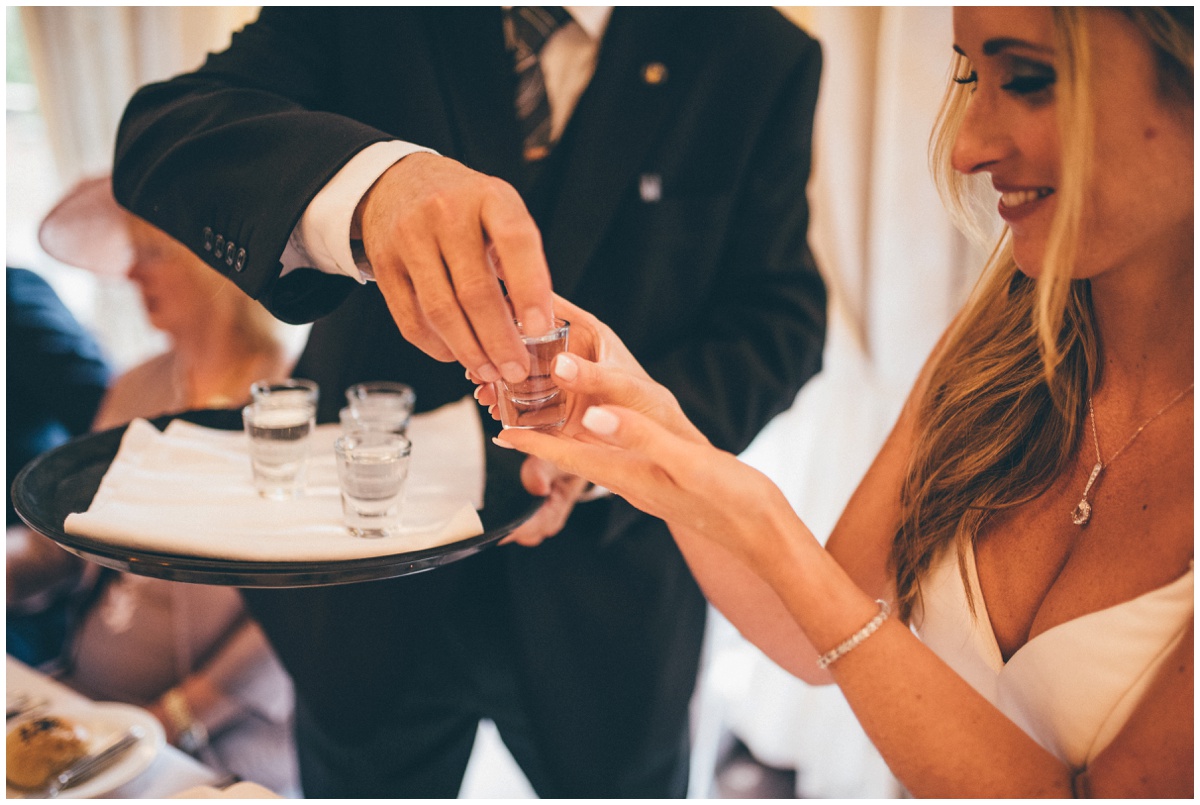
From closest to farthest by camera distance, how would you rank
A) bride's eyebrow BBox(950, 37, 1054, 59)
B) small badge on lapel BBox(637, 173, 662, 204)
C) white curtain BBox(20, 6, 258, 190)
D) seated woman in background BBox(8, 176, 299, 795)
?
bride's eyebrow BBox(950, 37, 1054, 59) → small badge on lapel BBox(637, 173, 662, 204) → seated woman in background BBox(8, 176, 299, 795) → white curtain BBox(20, 6, 258, 190)

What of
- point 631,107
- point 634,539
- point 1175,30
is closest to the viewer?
point 1175,30

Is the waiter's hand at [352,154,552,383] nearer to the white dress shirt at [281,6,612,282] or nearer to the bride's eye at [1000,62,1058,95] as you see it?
the white dress shirt at [281,6,612,282]

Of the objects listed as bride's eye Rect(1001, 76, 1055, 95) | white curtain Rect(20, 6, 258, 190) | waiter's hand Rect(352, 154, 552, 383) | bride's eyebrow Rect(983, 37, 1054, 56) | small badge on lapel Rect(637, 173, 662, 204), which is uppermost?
white curtain Rect(20, 6, 258, 190)

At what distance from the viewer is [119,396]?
2.75 meters

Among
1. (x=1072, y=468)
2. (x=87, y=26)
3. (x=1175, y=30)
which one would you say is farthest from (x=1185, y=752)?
(x=87, y=26)

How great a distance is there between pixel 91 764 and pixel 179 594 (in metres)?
1.40

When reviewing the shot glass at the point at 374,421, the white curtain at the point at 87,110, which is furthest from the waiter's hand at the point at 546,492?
the white curtain at the point at 87,110

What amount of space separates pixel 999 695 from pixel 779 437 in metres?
1.66

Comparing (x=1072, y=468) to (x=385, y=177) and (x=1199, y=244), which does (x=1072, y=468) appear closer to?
(x=1199, y=244)

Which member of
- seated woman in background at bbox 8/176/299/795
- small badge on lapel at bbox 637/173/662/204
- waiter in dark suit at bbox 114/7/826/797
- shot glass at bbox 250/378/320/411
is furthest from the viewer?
seated woman in background at bbox 8/176/299/795

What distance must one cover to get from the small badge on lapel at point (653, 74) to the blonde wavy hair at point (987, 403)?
1.78ft

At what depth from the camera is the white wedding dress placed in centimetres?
100

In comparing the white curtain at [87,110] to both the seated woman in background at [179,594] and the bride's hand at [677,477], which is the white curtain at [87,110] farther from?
the bride's hand at [677,477]

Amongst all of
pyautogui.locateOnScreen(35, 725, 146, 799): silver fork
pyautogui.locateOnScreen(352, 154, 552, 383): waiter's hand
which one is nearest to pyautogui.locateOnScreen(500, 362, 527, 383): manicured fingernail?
pyautogui.locateOnScreen(352, 154, 552, 383): waiter's hand
